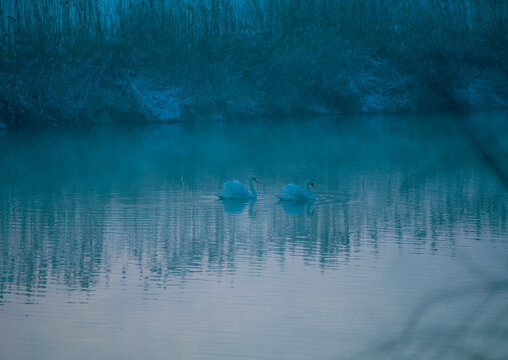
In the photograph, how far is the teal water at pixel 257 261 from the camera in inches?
208

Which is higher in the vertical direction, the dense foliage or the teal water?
the dense foliage

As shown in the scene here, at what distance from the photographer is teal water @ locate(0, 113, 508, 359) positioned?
5277mm

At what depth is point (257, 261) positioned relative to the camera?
26.5 feet

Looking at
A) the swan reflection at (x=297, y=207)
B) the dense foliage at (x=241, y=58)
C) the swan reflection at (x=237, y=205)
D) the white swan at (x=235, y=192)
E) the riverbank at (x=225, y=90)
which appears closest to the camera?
the swan reflection at (x=297, y=207)

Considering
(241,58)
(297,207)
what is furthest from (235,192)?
(241,58)

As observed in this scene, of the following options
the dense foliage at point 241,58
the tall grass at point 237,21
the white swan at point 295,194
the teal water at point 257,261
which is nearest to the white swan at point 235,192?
the teal water at point 257,261

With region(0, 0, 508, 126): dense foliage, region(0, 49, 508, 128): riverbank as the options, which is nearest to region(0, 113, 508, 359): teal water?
region(0, 49, 508, 128): riverbank

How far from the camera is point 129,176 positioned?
15.8m

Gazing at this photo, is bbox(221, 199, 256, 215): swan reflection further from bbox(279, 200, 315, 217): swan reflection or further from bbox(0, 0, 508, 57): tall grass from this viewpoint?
bbox(0, 0, 508, 57): tall grass

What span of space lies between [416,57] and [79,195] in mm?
34536

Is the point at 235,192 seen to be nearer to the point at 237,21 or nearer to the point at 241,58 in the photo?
the point at 241,58

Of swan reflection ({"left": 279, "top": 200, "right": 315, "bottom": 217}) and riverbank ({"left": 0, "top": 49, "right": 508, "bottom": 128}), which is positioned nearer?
swan reflection ({"left": 279, "top": 200, "right": 315, "bottom": 217})

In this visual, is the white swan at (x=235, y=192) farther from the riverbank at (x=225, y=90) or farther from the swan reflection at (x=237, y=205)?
the riverbank at (x=225, y=90)

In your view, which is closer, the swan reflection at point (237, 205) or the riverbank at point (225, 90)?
the swan reflection at point (237, 205)
